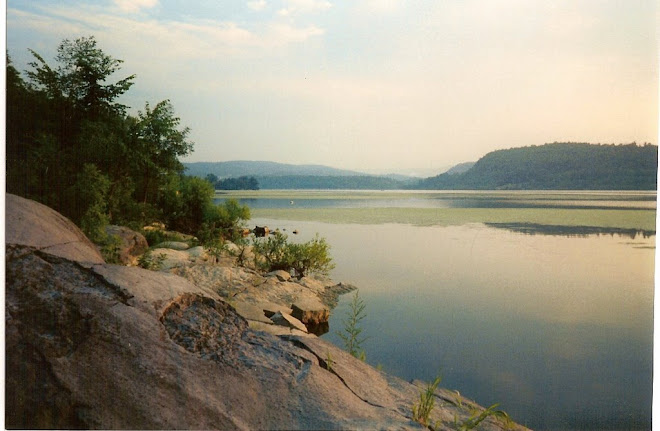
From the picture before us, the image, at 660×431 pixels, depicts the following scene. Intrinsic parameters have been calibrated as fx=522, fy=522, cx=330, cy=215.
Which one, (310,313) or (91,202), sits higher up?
(91,202)

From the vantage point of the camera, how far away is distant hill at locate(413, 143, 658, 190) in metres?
4.75

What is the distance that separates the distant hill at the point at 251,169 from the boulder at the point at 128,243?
0.97m

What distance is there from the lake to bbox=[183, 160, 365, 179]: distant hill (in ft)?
0.88

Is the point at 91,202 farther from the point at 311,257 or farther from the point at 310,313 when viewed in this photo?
the point at 310,313

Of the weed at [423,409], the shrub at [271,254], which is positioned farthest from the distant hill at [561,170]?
the weed at [423,409]

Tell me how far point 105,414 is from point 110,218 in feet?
10.8

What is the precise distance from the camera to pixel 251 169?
5727mm

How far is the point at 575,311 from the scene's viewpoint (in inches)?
198

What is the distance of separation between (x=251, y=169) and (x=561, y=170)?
10.9 feet

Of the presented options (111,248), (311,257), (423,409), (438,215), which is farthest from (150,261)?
(423,409)

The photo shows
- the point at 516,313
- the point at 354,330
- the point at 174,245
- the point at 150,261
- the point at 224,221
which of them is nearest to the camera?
the point at 354,330

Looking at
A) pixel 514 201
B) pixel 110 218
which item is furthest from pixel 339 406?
pixel 110 218

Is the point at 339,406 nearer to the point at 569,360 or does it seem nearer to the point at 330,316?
Result: the point at 330,316

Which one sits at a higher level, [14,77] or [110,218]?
[14,77]
